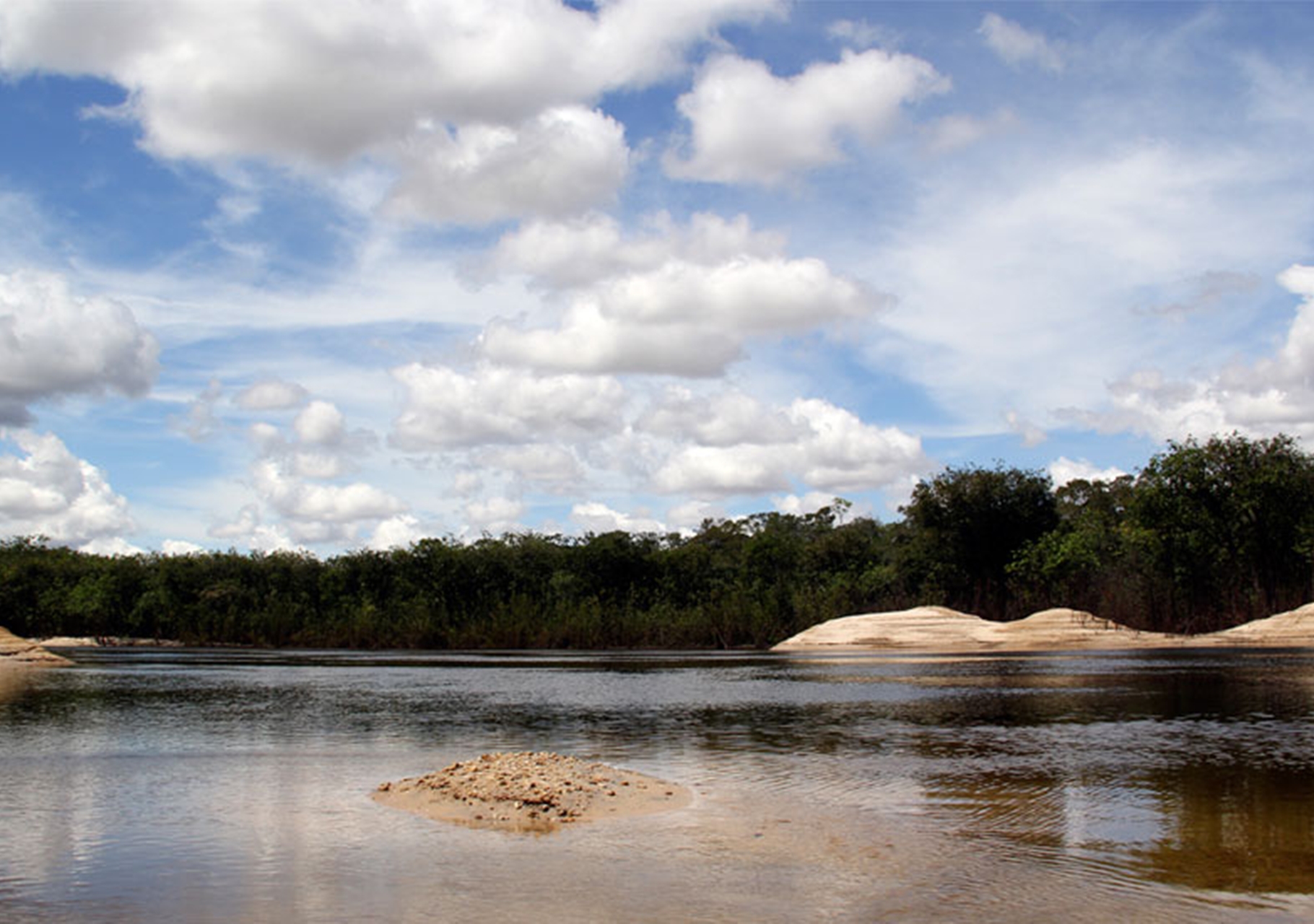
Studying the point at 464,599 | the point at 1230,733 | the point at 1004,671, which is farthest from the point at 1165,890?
the point at 464,599

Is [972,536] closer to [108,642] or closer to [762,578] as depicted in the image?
[762,578]

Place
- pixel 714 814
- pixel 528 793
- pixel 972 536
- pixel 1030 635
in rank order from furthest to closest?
pixel 972 536 → pixel 1030 635 → pixel 528 793 → pixel 714 814

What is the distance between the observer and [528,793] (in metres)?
13.3

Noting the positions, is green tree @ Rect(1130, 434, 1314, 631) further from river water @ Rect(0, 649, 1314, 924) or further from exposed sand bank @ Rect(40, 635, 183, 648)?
exposed sand bank @ Rect(40, 635, 183, 648)

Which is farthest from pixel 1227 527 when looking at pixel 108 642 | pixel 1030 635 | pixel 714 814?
pixel 108 642

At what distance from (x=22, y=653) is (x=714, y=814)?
56141mm

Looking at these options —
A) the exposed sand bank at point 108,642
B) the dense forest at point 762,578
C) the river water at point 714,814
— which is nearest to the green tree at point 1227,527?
the dense forest at point 762,578

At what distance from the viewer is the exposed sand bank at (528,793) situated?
41.9ft

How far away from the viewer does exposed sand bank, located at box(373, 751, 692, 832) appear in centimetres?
1277

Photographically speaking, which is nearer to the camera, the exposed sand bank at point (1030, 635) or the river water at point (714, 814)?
the river water at point (714, 814)

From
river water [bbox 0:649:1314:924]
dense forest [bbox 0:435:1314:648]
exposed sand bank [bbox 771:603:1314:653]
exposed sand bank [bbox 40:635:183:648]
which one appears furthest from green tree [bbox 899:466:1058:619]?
exposed sand bank [bbox 40:635:183:648]

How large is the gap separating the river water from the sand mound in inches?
1230

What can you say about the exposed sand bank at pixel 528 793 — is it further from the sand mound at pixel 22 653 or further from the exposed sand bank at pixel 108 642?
the exposed sand bank at pixel 108 642

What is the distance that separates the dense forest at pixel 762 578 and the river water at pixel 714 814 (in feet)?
141
